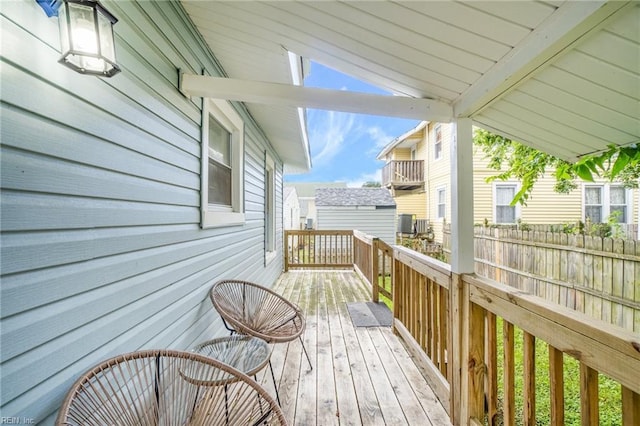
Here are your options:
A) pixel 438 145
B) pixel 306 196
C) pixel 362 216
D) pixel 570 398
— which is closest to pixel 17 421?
pixel 570 398

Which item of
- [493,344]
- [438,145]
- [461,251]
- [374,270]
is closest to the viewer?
[493,344]

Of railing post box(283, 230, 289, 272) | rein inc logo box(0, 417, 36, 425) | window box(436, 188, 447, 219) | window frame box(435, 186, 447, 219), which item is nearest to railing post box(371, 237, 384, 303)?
railing post box(283, 230, 289, 272)

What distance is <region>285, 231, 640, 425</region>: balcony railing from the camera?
87 cm

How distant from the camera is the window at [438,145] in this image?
10.2 m

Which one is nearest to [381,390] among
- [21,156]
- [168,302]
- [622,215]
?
[168,302]

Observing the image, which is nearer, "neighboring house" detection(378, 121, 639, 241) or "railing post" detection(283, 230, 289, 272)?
"railing post" detection(283, 230, 289, 272)

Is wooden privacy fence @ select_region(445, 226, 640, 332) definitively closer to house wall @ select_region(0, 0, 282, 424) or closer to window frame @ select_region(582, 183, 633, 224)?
house wall @ select_region(0, 0, 282, 424)

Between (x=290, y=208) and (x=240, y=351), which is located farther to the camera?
(x=290, y=208)

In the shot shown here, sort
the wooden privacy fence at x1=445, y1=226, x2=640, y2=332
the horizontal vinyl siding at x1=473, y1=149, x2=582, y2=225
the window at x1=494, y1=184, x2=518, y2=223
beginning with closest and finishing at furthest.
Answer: the wooden privacy fence at x1=445, y1=226, x2=640, y2=332
the horizontal vinyl siding at x1=473, y1=149, x2=582, y2=225
the window at x1=494, y1=184, x2=518, y2=223

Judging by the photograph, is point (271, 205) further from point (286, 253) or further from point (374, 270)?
point (374, 270)

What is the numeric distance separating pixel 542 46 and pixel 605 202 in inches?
393

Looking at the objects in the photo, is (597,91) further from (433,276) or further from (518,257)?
(518,257)

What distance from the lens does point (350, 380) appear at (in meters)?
2.22

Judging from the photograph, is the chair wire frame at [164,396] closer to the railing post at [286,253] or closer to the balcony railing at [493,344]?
the balcony railing at [493,344]
